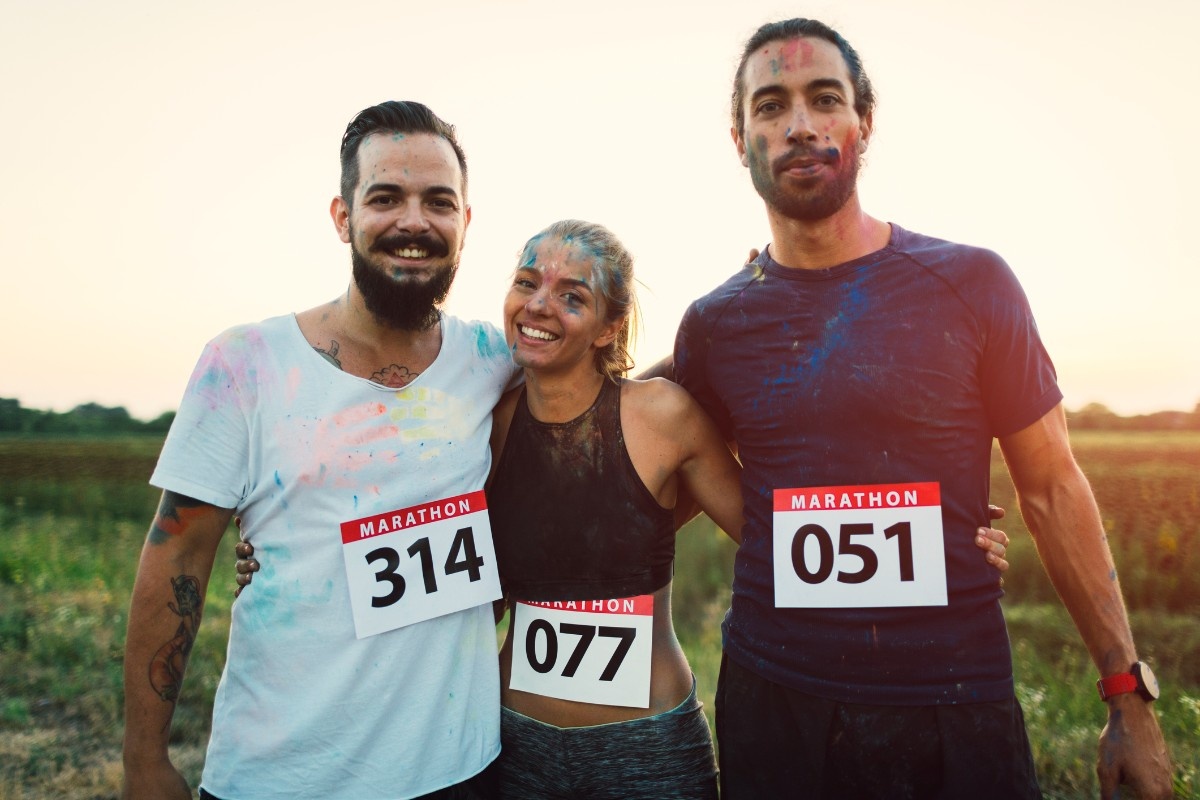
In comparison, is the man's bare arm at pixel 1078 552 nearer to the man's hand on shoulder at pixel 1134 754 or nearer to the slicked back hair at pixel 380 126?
the man's hand on shoulder at pixel 1134 754

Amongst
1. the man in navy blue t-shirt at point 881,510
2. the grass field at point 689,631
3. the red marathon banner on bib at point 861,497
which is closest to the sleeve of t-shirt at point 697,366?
the man in navy blue t-shirt at point 881,510

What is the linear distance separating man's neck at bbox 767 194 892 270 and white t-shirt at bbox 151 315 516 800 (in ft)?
4.32

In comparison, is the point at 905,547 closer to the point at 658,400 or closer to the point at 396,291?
the point at 658,400

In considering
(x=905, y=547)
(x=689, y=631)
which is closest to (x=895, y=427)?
(x=905, y=547)

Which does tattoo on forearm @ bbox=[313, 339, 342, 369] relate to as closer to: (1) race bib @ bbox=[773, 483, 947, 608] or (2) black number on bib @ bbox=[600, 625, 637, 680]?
(2) black number on bib @ bbox=[600, 625, 637, 680]

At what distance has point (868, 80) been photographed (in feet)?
9.21

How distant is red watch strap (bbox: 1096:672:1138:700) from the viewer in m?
2.27

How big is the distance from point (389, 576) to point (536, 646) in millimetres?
571

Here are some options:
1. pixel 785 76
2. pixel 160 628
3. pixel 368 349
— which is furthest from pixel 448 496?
pixel 785 76

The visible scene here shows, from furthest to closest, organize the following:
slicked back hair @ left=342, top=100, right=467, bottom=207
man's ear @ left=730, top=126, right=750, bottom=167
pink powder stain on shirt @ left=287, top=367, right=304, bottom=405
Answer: man's ear @ left=730, top=126, right=750, bottom=167, slicked back hair @ left=342, top=100, right=467, bottom=207, pink powder stain on shirt @ left=287, top=367, right=304, bottom=405

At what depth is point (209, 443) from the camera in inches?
92.4

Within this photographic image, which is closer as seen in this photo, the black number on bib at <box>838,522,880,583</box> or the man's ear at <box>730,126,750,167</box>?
the black number on bib at <box>838,522,880,583</box>

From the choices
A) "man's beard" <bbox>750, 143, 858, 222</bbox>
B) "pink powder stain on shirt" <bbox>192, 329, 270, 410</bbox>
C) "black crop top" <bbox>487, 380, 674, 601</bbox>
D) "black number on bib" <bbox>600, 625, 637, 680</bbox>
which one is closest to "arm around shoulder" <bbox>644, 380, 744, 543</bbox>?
"black crop top" <bbox>487, 380, 674, 601</bbox>

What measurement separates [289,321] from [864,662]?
1.99 m
